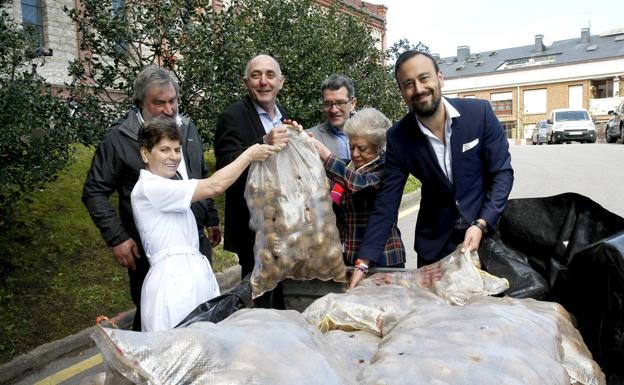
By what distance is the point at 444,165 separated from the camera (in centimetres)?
277

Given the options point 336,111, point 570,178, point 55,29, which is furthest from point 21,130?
point 570,178

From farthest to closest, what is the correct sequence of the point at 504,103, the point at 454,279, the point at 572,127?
the point at 504,103, the point at 572,127, the point at 454,279

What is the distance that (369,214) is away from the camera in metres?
3.01

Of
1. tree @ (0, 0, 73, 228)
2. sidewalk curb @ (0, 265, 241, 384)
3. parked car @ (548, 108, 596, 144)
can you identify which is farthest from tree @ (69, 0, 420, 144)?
parked car @ (548, 108, 596, 144)

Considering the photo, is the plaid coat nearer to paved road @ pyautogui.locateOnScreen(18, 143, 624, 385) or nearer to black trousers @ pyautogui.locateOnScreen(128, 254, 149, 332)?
black trousers @ pyautogui.locateOnScreen(128, 254, 149, 332)

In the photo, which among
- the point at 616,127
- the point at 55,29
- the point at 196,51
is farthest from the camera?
the point at 616,127

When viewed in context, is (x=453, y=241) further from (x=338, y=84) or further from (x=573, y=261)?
(x=338, y=84)

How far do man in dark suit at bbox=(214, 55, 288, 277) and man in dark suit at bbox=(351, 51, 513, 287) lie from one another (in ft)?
3.11

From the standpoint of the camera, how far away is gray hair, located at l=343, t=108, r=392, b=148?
3004 mm

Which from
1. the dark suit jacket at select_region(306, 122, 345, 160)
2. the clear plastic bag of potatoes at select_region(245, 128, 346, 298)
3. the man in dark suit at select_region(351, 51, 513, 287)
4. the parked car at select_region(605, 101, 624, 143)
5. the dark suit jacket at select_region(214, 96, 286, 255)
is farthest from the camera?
the parked car at select_region(605, 101, 624, 143)

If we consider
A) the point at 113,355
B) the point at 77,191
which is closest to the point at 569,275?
the point at 113,355

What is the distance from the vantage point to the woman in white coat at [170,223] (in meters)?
2.50

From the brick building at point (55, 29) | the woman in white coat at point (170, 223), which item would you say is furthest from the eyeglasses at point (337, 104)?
the brick building at point (55, 29)

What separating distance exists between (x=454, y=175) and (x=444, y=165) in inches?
2.7
